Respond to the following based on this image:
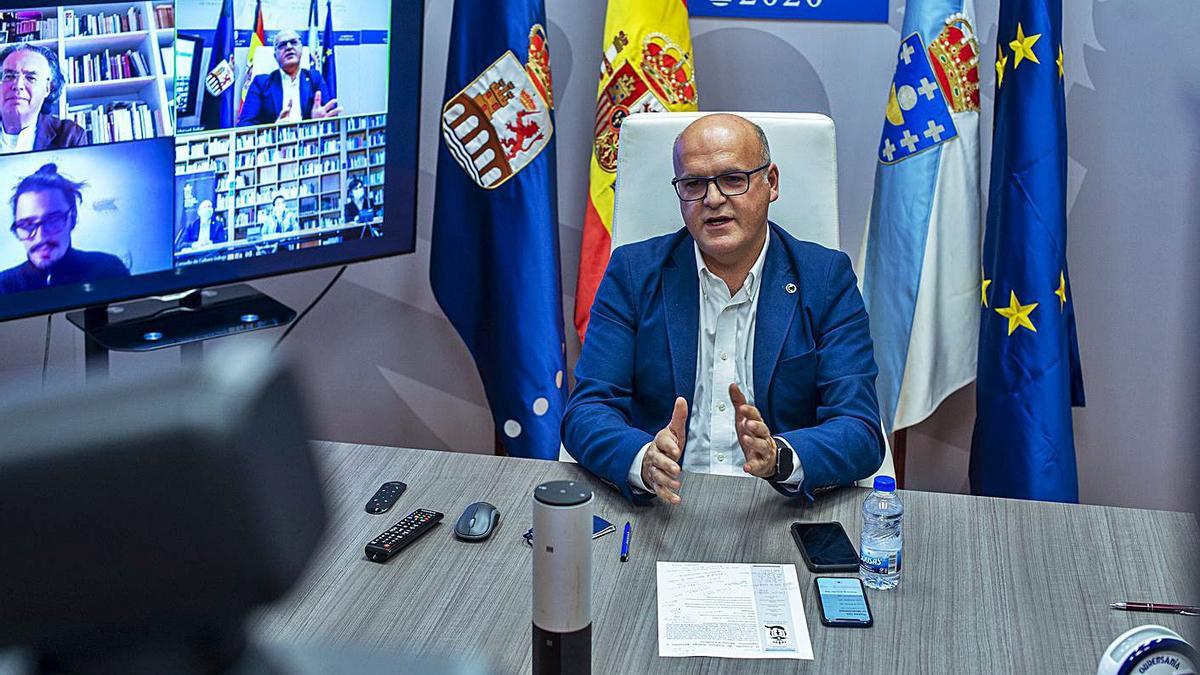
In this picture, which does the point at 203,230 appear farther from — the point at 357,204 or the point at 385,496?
the point at 385,496

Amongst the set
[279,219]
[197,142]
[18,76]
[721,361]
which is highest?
[18,76]

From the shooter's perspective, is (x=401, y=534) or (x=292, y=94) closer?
(x=401, y=534)

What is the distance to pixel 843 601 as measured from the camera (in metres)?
1.44

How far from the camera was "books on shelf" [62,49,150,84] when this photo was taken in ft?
6.89

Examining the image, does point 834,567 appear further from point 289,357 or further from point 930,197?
point 930,197

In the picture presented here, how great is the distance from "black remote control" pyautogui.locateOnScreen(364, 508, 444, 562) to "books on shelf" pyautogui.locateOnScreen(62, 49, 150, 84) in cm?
105

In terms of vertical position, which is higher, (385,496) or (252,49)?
(252,49)

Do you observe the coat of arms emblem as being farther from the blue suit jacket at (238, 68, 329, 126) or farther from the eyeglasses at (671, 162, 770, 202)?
the eyeglasses at (671, 162, 770, 202)

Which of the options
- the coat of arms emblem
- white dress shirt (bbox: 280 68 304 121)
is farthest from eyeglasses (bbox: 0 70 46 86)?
the coat of arms emblem

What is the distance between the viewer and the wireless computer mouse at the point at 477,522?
161 centimetres

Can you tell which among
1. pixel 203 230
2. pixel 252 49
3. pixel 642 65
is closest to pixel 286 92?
pixel 252 49

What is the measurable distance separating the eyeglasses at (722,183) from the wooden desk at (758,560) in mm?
567

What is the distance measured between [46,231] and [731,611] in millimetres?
1447

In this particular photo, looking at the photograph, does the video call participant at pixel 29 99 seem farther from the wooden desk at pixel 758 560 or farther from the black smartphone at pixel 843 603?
the black smartphone at pixel 843 603
